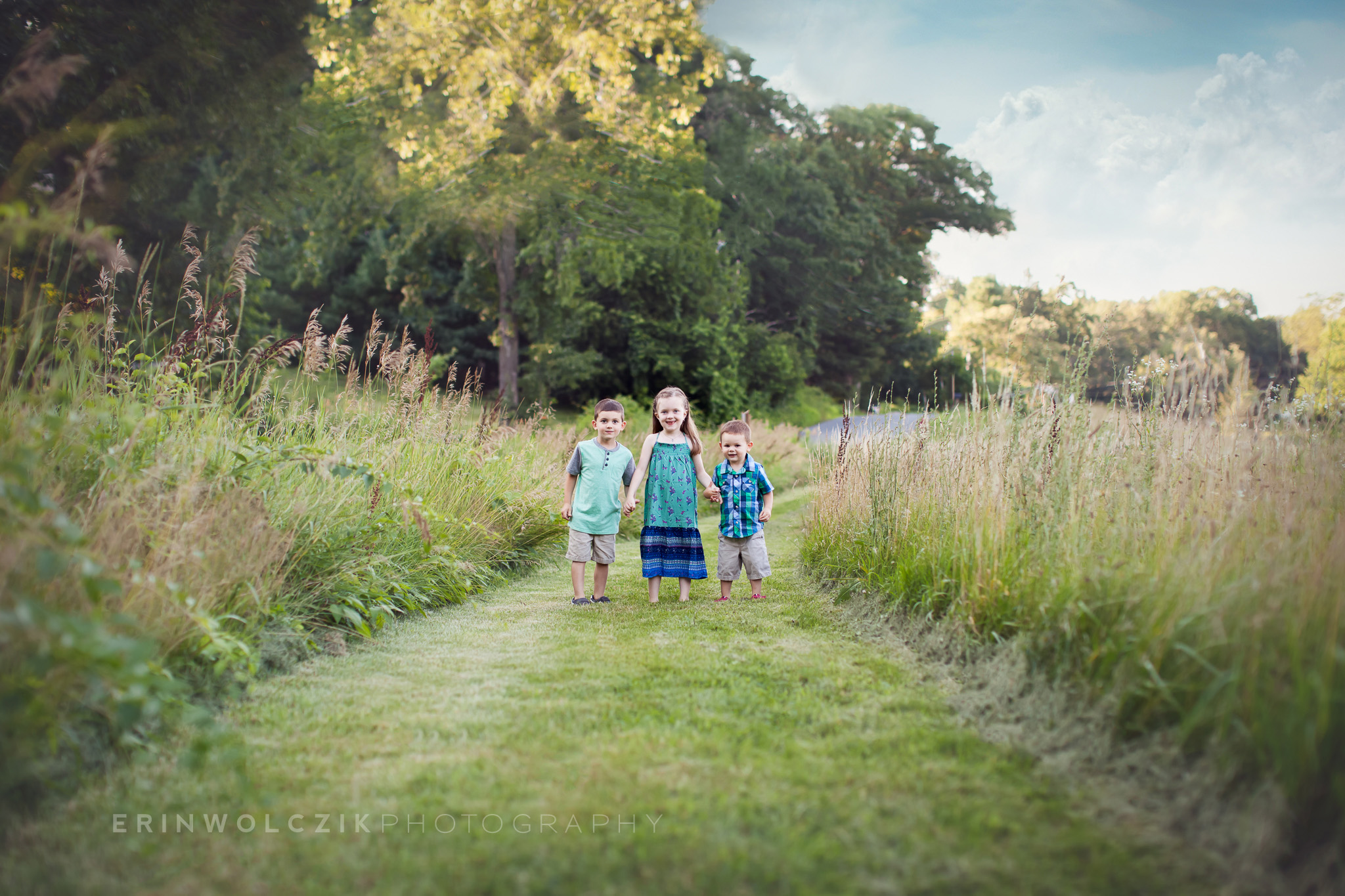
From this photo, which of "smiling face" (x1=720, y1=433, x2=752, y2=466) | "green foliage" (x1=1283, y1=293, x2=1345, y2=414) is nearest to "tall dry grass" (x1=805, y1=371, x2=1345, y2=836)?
"green foliage" (x1=1283, y1=293, x2=1345, y2=414)

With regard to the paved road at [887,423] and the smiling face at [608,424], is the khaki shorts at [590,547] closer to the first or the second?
the smiling face at [608,424]

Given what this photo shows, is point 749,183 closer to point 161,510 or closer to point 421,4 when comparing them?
point 421,4

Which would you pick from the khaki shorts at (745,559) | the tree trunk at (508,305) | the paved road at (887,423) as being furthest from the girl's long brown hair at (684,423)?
the tree trunk at (508,305)

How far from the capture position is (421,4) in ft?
49.4

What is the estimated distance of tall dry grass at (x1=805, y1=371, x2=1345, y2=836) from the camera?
6.97 ft

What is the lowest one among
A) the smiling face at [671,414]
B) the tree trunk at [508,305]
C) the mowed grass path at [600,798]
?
the mowed grass path at [600,798]

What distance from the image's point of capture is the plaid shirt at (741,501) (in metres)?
5.68

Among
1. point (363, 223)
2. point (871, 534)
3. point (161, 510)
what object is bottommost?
point (871, 534)

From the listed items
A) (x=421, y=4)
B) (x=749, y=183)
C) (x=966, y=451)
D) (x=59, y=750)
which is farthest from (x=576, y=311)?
(x=59, y=750)

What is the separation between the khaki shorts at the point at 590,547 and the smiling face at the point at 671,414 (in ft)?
2.96

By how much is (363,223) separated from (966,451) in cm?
1697

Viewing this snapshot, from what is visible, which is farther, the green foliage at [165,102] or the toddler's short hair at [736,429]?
the green foliage at [165,102]

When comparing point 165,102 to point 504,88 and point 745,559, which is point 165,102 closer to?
point 504,88

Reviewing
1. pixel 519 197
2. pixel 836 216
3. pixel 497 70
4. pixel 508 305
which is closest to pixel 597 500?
pixel 519 197
